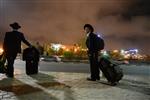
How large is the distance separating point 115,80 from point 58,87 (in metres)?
2.34

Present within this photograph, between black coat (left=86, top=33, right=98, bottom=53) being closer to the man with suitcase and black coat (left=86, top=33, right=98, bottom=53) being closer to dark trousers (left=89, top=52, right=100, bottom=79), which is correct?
the man with suitcase

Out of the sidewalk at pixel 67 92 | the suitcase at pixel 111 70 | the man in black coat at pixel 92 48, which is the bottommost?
the sidewalk at pixel 67 92

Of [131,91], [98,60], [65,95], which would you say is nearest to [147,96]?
[131,91]

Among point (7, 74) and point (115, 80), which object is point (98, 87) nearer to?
point (115, 80)

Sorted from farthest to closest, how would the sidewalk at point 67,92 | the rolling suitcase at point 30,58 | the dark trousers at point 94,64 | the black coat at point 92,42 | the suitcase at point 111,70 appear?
the rolling suitcase at point 30,58, the dark trousers at point 94,64, the black coat at point 92,42, the suitcase at point 111,70, the sidewalk at point 67,92

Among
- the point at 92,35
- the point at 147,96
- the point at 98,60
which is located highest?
the point at 92,35

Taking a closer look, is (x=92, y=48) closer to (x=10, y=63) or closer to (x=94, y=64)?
(x=94, y=64)

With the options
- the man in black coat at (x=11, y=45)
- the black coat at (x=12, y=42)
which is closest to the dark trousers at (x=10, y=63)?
the man in black coat at (x=11, y=45)

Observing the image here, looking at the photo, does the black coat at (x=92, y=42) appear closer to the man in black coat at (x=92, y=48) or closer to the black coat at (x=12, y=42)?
the man in black coat at (x=92, y=48)

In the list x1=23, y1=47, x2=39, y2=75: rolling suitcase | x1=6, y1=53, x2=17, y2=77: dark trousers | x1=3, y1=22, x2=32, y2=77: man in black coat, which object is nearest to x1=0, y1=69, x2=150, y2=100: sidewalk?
x1=6, y1=53, x2=17, y2=77: dark trousers

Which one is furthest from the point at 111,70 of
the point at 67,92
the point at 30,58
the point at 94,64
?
the point at 30,58

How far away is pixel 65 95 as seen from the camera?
9445mm

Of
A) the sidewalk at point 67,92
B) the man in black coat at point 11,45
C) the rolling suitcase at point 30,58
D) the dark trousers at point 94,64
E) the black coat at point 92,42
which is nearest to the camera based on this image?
the sidewalk at point 67,92

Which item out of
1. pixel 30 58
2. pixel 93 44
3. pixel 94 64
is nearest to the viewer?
pixel 93 44
